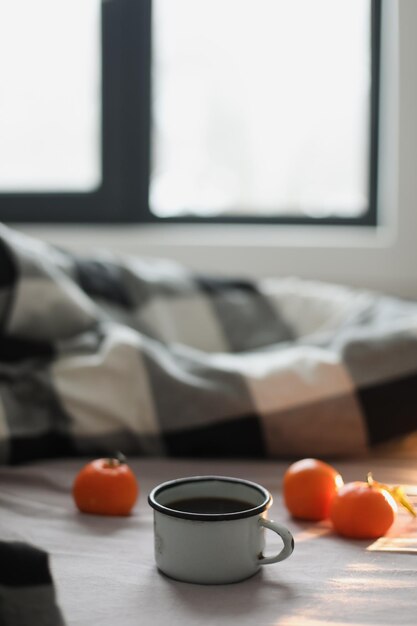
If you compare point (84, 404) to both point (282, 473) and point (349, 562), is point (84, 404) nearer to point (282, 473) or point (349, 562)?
point (282, 473)

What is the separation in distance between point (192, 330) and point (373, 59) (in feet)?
2.80

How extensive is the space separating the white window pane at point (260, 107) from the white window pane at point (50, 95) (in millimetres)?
152

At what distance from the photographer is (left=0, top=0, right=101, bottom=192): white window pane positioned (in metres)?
1.93

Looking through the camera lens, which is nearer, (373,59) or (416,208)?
(416,208)

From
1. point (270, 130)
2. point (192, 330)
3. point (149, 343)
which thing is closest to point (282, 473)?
point (149, 343)

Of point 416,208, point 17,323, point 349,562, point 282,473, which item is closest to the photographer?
point 349,562

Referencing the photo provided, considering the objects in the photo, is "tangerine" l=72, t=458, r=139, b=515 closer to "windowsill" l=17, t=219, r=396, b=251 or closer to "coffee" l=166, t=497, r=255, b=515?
"coffee" l=166, t=497, r=255, b=515

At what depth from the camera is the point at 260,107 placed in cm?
191

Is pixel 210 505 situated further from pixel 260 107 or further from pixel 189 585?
pixel 260 107

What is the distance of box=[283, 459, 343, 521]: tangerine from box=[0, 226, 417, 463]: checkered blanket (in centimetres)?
17

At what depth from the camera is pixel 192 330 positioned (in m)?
1.27

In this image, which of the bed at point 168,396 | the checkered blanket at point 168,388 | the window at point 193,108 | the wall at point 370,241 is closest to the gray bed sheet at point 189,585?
the bed at point 168,396

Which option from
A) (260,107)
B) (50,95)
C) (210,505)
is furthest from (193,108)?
(210,505)

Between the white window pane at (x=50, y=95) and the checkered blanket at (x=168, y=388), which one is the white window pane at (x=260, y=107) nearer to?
the white window pane at (x=50, y=95)
